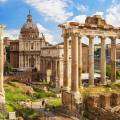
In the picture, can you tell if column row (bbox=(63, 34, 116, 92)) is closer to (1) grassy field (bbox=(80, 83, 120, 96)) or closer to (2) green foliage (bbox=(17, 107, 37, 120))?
(1) grassy field (bbox=(80, 83, 120, 96))

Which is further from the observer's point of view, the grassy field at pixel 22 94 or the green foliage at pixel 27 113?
the grassy field at pixel 22 94

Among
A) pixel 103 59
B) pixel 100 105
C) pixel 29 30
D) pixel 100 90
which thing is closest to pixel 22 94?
pixel 103 59

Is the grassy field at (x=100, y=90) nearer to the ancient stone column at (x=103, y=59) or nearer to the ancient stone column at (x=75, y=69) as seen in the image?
the ancient stone column at (x=75, y=69)

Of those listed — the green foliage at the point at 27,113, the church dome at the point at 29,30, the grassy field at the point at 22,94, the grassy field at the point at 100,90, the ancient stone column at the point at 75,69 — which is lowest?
the green foliage at the point at 27,113

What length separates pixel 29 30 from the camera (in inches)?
3127

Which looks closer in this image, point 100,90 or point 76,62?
point 76,62

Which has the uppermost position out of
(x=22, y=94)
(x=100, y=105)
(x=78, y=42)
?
(x=78, y=42)

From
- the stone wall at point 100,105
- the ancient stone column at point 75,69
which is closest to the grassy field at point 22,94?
the ancient stone column at point 75,69

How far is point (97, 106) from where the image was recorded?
94.5ft

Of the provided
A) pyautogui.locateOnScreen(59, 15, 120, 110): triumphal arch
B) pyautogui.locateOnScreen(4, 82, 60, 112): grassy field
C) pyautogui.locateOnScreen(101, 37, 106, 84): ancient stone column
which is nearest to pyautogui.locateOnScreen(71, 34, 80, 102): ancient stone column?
pyautogui.locateOnScreen(59, 15, 120, 110): triumphal arch

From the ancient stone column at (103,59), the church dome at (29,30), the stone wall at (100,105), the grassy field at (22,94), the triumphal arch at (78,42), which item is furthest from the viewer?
the church dome at (29,30)

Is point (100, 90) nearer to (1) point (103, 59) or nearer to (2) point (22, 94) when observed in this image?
(1) point (103, 59)

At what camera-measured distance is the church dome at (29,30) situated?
78.5 metres

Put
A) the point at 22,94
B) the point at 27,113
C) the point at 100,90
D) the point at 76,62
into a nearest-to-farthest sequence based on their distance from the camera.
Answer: the point at 76,62, the point at 27,113, the point at 100,90, the point at 22,94
